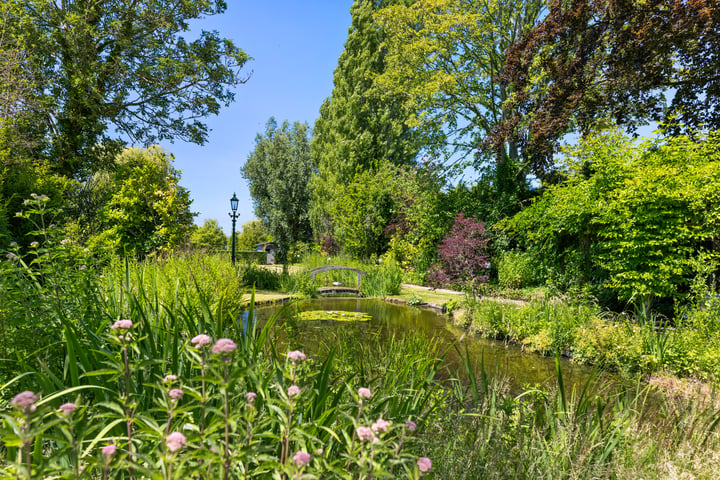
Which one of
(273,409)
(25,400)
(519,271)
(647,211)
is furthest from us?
(519,271)

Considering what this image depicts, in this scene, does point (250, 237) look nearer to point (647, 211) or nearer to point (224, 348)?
point (647, 211)

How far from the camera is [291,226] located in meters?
24.2

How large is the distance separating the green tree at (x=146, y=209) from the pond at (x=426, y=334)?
5545 millimetres

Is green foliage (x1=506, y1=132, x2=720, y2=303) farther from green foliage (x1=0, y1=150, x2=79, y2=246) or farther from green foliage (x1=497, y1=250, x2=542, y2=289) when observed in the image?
green foliage (x1=0, y1=150, x2=79, y2=246)

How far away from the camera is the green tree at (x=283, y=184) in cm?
2388

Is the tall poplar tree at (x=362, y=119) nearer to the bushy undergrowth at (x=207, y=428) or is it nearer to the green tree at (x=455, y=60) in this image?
the green tree at (x=455, y=60)

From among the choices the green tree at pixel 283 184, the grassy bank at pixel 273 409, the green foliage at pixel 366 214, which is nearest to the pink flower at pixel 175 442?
the grassy bank at pixel 273 409

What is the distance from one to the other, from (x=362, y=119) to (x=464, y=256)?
394 inches

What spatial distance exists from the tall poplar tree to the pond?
9.62 m

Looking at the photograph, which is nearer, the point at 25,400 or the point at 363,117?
the point at 25,400

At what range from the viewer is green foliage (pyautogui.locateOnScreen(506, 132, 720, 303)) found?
5.83 metres

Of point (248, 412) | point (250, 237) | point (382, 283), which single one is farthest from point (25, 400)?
point (250, 237)

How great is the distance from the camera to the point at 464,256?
37.2ft

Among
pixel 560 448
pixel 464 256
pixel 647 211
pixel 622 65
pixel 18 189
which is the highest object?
pixel 622 65
